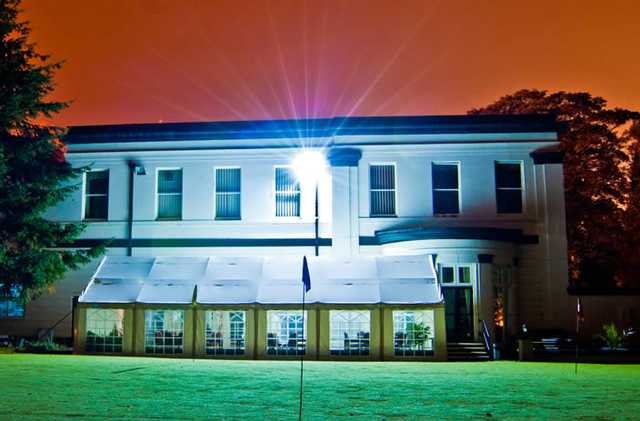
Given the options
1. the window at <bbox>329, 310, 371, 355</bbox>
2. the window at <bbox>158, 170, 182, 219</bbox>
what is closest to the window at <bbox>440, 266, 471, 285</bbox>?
the window at <bbox>329, 310, 371, 355</bbox>

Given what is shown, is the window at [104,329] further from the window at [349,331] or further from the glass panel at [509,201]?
the glass panel at [509,201]

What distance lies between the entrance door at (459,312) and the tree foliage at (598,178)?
15.6 metres

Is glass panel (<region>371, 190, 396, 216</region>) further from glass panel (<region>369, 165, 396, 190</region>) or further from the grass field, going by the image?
the grass field

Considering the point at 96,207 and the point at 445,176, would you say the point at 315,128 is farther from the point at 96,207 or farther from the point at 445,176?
the point at 96,207

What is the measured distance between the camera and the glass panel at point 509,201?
1161 inches

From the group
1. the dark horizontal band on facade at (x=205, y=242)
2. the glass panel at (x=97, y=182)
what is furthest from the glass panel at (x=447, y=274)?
the glass panel at (x=97, y=182)

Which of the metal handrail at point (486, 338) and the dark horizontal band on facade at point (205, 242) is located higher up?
the dark horizontal band on facade at point (205, 242)

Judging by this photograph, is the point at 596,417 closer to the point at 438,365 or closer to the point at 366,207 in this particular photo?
the point at 438,365

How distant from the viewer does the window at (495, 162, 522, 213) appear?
2952 centimetres

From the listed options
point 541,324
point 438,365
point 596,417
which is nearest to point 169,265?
point 438,365

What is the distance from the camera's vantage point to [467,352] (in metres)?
26.1

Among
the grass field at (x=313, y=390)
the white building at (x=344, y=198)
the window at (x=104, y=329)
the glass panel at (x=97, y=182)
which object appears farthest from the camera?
the glass panel at (x=97, y=182)

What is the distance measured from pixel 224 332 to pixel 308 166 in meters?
6.84

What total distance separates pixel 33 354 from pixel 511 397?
16936 mm
